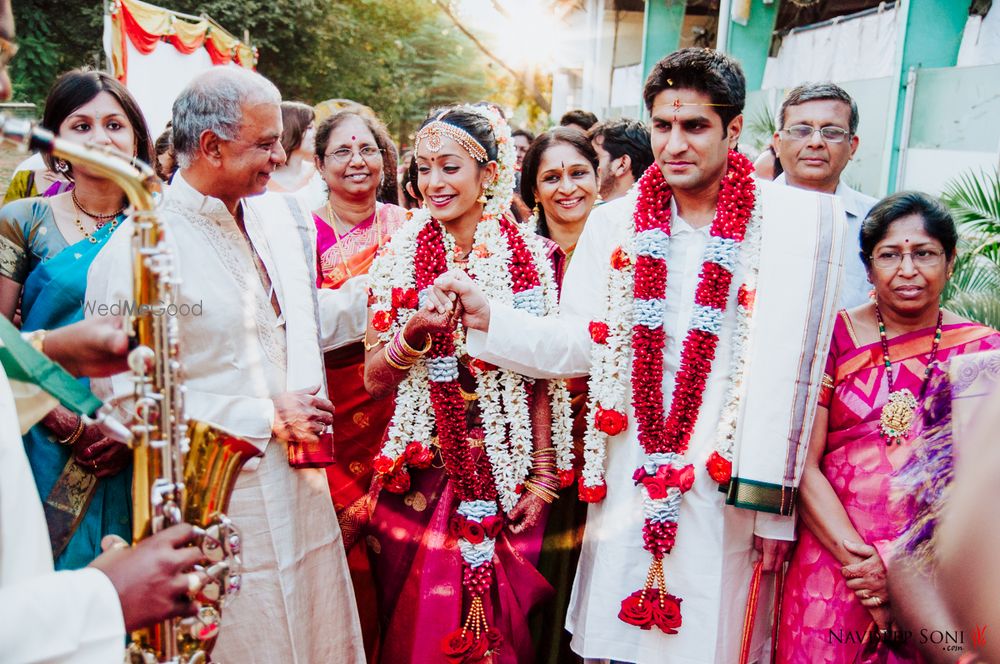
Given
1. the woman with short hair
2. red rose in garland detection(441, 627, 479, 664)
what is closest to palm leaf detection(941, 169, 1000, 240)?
the woman with short hair

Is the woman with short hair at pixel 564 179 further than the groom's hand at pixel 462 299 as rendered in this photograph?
Yes

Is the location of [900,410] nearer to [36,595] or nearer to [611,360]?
[611,360]

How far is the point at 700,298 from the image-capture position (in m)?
2.73

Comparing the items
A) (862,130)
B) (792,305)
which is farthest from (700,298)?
(862,130)

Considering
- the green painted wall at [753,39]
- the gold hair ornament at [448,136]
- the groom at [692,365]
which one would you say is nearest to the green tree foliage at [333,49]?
the green painted wall at [753,39]

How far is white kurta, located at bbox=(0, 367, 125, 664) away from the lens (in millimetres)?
1296

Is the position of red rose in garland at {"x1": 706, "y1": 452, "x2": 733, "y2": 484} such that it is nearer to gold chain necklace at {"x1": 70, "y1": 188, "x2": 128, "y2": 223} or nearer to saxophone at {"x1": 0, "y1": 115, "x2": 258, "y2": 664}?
saxophone at {"x1": 0, "y1": 115, "x2": 258, "y2": 664}

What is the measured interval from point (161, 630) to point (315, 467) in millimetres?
1057

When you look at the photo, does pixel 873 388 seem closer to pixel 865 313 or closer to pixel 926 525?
pixel 865 313

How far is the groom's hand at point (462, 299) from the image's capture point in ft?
9.00

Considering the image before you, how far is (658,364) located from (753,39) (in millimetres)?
9624

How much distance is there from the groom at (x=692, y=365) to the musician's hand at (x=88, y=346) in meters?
1.27

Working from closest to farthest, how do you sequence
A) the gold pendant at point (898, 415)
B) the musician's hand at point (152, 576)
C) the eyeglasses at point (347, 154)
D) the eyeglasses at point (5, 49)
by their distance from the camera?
the musician's hand at point (152, 576) < the eyeglasses at point (5, 49) < the gold pendant at point (898, 415) < the eyeglasses at point (347, 154)

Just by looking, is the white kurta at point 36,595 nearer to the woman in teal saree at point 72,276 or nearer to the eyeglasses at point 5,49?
the eyeglasses at point 5,49
